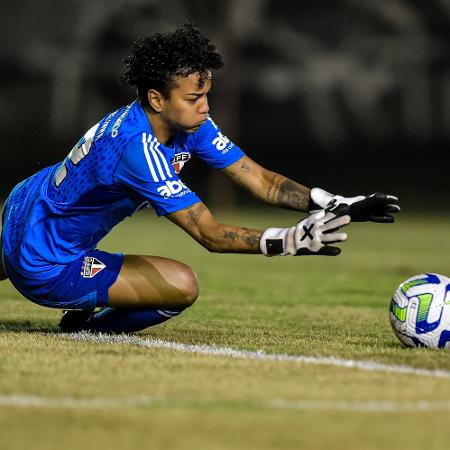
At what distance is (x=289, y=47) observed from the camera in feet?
94.0

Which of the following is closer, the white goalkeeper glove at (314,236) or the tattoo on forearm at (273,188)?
the white goalkeeper glove at (314,236)

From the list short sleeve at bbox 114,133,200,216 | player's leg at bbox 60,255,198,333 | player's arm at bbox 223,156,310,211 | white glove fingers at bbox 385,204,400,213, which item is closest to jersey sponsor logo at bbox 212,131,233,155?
player's arm at bbox 223,156,310,211

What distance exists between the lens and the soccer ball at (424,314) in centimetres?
647

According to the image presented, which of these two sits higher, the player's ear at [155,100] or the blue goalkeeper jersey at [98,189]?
the player's ear at [155,100]

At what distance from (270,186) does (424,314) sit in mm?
1426

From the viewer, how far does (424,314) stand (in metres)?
6.48

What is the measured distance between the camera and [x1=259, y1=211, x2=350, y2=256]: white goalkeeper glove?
600 centimetres

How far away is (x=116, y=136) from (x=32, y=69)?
23.4 meters

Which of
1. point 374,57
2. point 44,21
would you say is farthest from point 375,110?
point 44,21

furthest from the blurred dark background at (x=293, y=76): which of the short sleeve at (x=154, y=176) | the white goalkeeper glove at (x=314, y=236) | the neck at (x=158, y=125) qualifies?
the white goalkeeper glove at (x=314, y=236)

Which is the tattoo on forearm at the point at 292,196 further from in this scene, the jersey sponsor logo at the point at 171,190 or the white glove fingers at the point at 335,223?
the white glove fingers at the point at 335,223

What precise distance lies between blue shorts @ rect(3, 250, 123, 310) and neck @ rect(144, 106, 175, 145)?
0.80 m

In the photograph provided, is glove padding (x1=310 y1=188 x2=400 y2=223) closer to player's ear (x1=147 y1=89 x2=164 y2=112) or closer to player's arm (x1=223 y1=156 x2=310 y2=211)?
player's arm (x1=223 y1=156 x2=310 y2=211)

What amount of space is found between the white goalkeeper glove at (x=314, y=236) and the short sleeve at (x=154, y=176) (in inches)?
22.7
